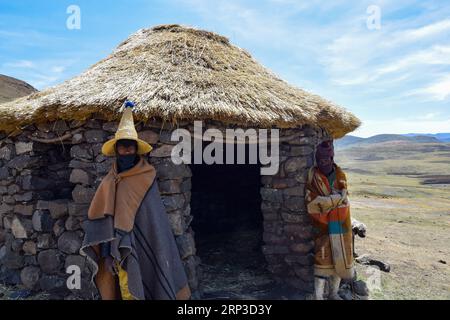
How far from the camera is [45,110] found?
478cm

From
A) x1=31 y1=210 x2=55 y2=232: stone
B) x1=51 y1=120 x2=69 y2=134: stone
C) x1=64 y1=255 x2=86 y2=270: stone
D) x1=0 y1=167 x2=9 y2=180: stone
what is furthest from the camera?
x1=0 y1=167 x2=9 y2=180: stone

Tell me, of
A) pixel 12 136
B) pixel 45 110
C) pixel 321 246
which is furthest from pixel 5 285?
pixel 321 246

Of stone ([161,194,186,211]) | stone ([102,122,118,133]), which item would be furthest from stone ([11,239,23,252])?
stone ([161,194,186,211])

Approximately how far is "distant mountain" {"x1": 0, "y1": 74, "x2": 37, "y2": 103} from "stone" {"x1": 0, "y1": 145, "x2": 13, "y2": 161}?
32.0 metres

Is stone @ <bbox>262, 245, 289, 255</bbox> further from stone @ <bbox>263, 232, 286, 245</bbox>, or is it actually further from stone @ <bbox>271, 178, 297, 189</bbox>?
stone @ <bbox>271, 178, 297, 189</bbox>

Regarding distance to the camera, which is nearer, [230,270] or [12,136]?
[12,136]

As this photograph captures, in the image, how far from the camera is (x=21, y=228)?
5.18m

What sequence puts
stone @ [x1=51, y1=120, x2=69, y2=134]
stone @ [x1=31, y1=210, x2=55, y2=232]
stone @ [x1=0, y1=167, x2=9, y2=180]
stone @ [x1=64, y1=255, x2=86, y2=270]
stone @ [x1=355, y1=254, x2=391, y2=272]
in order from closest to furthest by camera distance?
stone @ [x1=64, y1=255, x2=86, y2=270], stone @ [x1=51, y1=120, x2=69, y2=134], stone @ [x1=31, y1=210, x2=55, y2=232], stone @ [x1=0, y1=167, x2=9, y2=180], stone @ [x1=355, y1=254, x2=391, y2=272]

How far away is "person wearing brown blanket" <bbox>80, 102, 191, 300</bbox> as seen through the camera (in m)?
3.43

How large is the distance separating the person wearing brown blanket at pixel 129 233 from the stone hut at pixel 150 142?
A: 778mm

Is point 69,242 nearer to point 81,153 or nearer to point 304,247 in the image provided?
point 81,153

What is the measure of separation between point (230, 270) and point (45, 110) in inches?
139

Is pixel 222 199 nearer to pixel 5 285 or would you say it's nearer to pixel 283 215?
pixel 283 215

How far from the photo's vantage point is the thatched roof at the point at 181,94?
4.50 metres
